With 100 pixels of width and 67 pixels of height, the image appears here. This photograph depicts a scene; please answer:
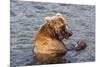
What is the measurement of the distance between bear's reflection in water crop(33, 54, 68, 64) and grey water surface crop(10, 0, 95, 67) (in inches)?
2.0

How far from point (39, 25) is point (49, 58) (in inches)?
15.7

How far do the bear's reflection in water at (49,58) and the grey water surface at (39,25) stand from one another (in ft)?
0.17

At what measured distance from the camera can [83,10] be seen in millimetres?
2715

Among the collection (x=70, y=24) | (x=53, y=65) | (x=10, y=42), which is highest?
(x=70, y=24)

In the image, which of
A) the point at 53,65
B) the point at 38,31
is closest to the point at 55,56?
the point at 53,65

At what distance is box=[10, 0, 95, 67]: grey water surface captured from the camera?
2.36 m

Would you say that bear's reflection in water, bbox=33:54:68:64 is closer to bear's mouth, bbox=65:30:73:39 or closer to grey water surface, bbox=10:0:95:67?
grey water surface, bbox=10:0:95:67

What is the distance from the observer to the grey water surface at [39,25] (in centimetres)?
236

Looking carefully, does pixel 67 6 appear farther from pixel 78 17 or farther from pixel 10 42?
pixel 10 42

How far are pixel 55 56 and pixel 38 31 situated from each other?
0.36 m

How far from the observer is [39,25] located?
2.47 m

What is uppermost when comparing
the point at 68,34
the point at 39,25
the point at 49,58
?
the point at 39,25

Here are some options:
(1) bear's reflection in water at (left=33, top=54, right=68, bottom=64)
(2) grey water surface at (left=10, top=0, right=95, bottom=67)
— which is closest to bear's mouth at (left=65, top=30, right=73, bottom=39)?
(2) grey water surface at (left=10, top=0, right=95, bottom=67)

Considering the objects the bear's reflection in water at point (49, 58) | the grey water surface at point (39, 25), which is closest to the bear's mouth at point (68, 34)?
the grey water surface at point (39, 25)
